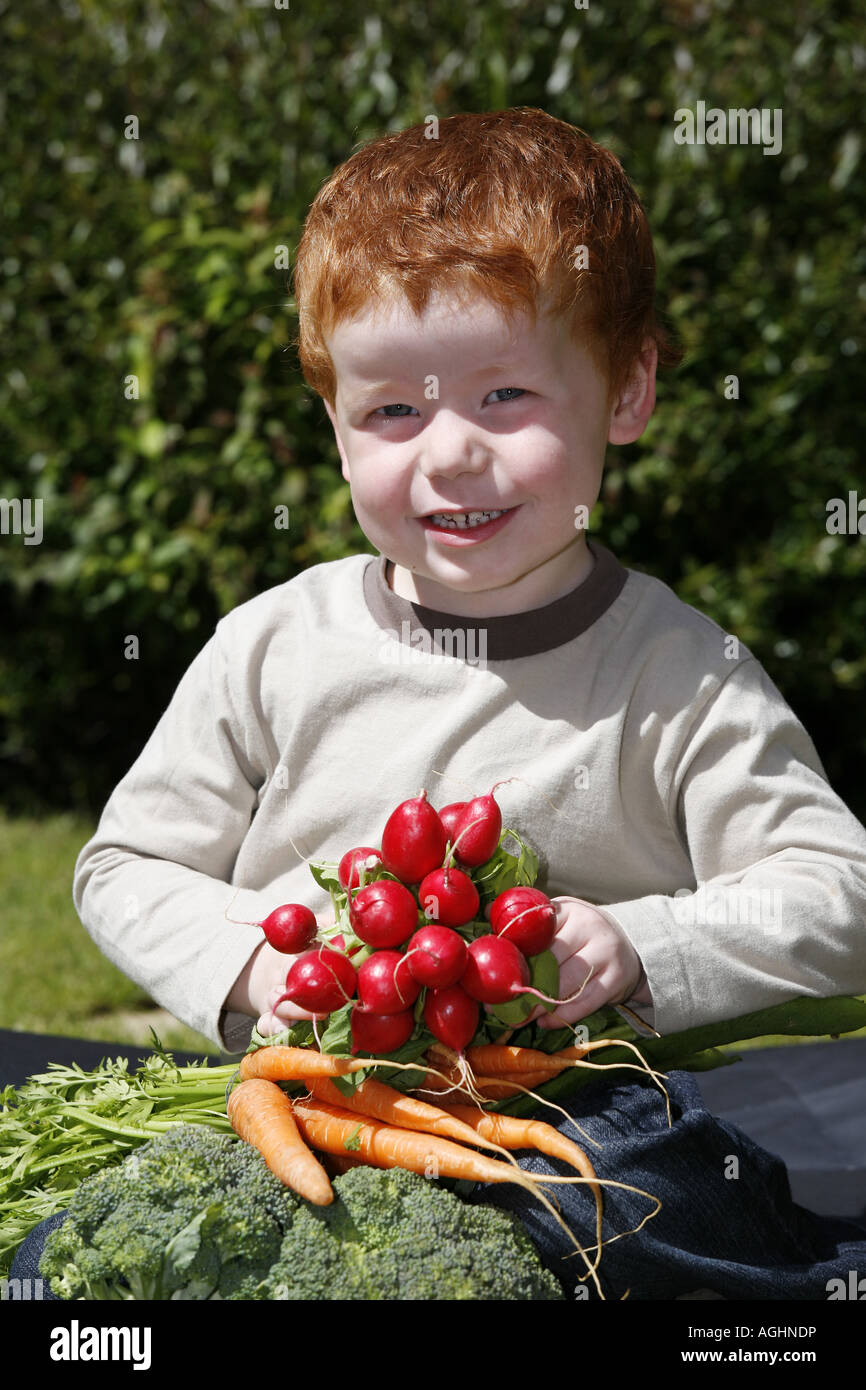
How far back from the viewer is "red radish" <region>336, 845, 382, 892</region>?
6.17ft

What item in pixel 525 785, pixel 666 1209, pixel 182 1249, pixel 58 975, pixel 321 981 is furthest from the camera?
pixel 58 975

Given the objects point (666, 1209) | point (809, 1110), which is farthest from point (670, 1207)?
point (809, 1110)

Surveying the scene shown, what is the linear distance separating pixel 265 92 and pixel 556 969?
12.4ft

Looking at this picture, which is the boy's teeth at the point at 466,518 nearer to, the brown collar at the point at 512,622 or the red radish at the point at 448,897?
the brown collar at the point at 512,622

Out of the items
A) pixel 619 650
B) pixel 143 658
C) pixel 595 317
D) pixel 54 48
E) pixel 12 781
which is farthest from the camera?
pixel 12 781

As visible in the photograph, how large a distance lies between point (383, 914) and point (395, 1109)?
0.31 metres

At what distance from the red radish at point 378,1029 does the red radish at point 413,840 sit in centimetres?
18

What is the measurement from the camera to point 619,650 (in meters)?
2.16

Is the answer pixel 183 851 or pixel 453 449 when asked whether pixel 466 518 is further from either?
pixel 183 851

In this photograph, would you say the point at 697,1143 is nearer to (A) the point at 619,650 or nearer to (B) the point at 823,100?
(A) the point at 619,650

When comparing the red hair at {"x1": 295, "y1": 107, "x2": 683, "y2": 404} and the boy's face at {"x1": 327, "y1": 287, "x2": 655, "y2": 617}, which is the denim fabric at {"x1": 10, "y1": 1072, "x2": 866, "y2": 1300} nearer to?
the boy's face at {"x1": 327, "y1": 287, "x2": 655, "y2": 617}

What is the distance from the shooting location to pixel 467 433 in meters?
1.93

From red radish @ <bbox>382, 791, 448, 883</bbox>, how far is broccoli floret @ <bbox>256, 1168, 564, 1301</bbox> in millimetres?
381

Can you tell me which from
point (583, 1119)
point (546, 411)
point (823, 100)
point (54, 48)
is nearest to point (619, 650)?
point (546, 411)
